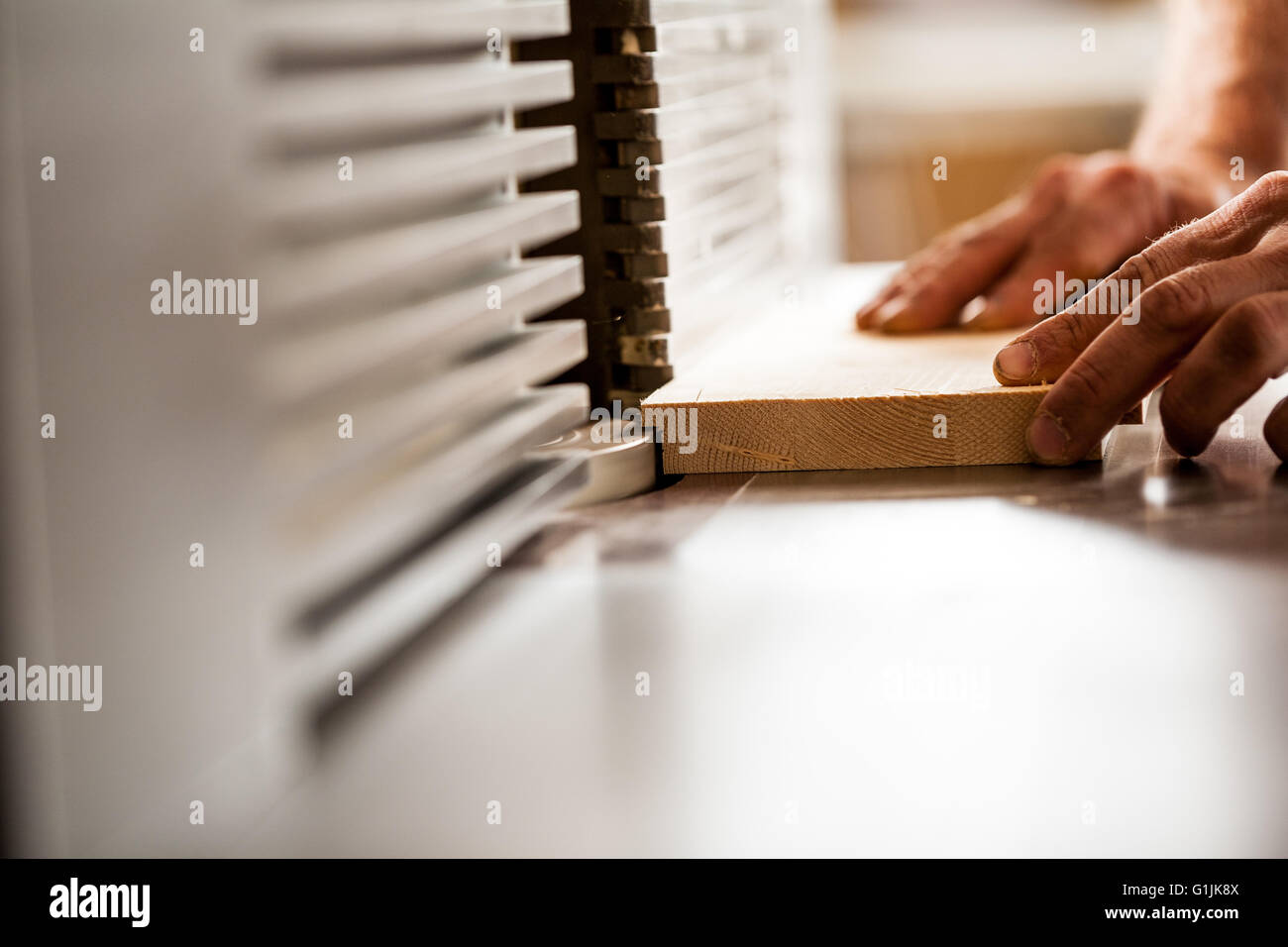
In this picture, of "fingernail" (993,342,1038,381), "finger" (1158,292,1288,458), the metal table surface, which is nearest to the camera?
the metal table surface

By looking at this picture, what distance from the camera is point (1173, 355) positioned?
1252 mm

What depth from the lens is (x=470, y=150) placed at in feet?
3.90

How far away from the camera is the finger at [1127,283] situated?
1.31 metres

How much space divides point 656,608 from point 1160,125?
1916 millimetres

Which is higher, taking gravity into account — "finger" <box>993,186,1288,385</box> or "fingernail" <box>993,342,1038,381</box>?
"finger" <box>993,186,1288,385</box>

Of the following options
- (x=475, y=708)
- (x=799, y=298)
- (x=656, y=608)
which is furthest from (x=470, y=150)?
(x=799, y=298)

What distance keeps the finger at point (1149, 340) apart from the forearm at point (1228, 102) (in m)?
0.96

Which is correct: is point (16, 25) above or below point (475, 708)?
above

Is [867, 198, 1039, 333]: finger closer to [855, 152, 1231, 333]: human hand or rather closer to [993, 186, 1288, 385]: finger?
[855, 152, 1231, 333]: human hand

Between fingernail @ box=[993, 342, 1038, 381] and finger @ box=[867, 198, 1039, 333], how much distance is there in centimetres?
45

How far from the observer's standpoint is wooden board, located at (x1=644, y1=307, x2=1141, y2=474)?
1310mm

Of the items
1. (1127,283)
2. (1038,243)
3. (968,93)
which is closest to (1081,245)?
(1038,243)

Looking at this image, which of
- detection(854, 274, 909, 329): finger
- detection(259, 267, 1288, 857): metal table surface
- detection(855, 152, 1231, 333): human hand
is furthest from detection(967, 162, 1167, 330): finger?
detection(259, 267, 1288, 857): metal table surface

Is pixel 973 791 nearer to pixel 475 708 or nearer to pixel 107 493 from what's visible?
pixel 475 708
